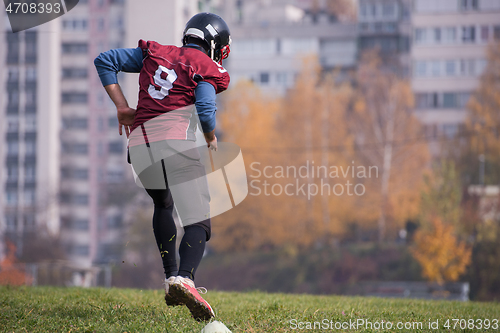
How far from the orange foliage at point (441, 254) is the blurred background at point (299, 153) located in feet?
0.36

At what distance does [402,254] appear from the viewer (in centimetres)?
3672

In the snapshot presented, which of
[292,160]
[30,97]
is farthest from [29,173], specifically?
[292,160]

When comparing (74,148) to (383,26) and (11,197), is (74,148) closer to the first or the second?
(11,197)

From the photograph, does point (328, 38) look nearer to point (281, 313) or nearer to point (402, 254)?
point (402, 254)

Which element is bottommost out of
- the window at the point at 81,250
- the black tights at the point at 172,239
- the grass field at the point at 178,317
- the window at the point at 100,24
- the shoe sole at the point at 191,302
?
the window at the point at 81,250

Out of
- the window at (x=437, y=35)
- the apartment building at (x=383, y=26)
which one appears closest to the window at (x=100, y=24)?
the apartment building at (x=383, y=26)

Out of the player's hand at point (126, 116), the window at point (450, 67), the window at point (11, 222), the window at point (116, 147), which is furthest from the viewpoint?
the window at point (116, 147)

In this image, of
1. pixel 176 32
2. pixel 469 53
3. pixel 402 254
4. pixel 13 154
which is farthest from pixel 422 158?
pixel 13 154

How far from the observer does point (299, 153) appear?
133ft

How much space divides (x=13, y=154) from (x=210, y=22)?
5927 cm

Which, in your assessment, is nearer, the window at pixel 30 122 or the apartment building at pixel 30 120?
the apartment building at pixel 30 120

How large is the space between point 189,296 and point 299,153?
37.2 metres

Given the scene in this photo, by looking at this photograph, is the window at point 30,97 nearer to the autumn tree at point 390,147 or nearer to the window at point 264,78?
the window at point 264,78

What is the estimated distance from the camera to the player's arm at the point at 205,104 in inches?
151
